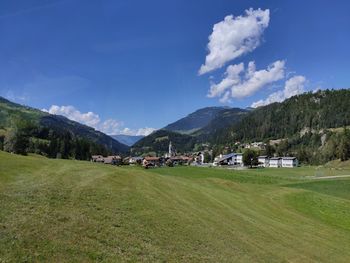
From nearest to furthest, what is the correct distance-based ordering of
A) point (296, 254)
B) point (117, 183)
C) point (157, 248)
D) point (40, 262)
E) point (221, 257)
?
1. point (40, 262)
2. point (157, 248)
3. point (221, 257)
4. point (296, 254)
5. point (117, 183)

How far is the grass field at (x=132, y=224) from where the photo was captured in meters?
19.3

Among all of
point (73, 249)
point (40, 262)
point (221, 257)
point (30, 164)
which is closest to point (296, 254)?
point (221, 257)

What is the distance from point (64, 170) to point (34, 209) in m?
14.2

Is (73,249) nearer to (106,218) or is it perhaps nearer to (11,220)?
(11,220)

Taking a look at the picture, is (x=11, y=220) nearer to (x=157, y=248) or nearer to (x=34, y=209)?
(x=34, y=209)

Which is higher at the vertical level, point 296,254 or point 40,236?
point 40,236

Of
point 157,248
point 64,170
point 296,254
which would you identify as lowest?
point 296,254

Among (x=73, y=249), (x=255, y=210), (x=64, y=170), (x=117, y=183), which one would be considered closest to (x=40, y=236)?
(x=73, y=249)

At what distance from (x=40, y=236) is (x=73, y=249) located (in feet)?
5.95

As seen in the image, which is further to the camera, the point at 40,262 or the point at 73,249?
the point at 73,249

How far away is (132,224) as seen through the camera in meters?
24.6

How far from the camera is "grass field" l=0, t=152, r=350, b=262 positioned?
63.3 ft

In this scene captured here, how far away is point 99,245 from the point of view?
1995cm

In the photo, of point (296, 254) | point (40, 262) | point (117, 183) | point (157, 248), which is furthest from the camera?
point (117, 183)
